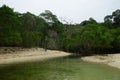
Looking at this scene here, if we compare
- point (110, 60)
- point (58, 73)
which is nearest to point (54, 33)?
point (110, 60)

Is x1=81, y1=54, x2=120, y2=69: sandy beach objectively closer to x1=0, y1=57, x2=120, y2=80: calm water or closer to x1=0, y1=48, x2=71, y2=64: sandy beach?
x1=0, y1=57, x2=120, y2=80: calm water

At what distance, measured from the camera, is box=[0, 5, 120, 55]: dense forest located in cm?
4734

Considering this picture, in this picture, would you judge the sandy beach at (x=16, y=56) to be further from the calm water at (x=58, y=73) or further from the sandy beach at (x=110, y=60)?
the sandy beach at (x=110, y=60)

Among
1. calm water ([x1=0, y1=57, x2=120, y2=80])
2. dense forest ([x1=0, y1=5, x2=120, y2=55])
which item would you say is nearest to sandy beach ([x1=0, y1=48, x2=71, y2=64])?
dense forest ([x1=0, y1=5, x2=120, y2=55])

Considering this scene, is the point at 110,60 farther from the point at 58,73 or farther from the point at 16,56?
the point at 16,56

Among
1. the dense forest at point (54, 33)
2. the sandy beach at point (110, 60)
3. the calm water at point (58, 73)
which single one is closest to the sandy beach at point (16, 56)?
the dense forest at point (54, 33)

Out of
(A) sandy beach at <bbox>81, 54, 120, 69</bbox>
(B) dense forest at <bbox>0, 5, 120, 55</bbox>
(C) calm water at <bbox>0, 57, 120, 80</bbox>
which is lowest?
(C) calm water at <bbox>0, 57, 120, 80</bbox>

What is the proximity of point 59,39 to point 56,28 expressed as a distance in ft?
28.7

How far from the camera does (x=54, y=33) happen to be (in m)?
85.9

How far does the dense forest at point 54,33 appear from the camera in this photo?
1864 inches

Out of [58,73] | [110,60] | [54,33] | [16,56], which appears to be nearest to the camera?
[58,73]

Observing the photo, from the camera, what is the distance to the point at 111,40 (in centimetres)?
5878

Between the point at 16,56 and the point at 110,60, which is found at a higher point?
the point at 16,56

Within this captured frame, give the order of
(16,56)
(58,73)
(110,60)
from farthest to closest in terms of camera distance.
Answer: (16,56), (110,60), (58,73)
